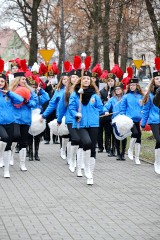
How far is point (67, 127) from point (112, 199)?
414cm

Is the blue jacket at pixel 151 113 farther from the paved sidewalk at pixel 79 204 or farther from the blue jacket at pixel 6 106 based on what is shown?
the blue jacket at pixel 6 106

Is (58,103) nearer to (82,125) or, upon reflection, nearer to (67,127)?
(67,127)

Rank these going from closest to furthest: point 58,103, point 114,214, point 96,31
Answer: point 114,214 < point 58,103 < point 96,31

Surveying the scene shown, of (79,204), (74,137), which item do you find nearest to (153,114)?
(74,137)

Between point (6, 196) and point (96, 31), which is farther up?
point (96, 31)

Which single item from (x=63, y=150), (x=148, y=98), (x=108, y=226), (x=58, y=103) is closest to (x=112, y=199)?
(x=108, y=226)

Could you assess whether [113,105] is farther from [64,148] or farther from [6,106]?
[6,106]

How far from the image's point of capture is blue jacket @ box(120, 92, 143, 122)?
16.0m

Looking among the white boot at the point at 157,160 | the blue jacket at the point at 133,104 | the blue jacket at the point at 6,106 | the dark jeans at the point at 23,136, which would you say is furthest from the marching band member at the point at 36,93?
the white boot at the point at 157,160

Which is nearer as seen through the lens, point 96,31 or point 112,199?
point 112,199

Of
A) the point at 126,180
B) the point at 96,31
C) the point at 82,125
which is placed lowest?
the point at 126,180

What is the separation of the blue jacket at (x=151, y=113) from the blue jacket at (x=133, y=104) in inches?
69.1

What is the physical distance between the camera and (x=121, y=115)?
16.1 meters

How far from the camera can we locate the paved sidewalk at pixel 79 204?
8.51m
